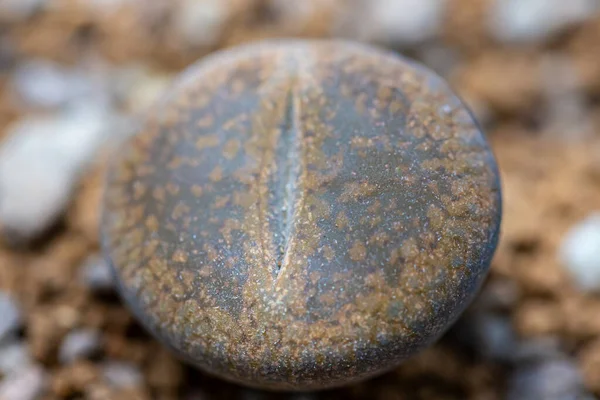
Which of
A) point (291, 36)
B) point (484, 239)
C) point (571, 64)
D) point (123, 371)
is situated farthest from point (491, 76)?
point (123, 371)

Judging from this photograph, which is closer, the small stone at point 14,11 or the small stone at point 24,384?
the small stone at point 24,384

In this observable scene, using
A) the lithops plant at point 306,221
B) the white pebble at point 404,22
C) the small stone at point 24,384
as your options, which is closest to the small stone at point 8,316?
the small stone at point 24,384

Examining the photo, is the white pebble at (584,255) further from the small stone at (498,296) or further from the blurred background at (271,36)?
the small stone at (498,296)

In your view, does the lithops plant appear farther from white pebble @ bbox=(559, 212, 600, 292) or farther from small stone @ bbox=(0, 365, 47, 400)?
white pebble @ bbox=(559, 212, 600, 292)

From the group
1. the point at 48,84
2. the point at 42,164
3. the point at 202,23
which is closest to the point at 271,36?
the point at 202,23

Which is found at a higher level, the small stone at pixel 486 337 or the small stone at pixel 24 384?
the small stone at pixel 486 337

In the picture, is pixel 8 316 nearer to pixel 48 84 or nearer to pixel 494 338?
pixel 48 84

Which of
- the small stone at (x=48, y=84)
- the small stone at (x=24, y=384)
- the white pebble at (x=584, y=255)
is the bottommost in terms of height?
the small stone at (x=24, y=384)

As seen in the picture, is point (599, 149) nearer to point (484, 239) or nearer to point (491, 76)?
point (491, 76)
